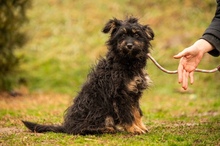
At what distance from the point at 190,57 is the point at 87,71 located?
44.4ft

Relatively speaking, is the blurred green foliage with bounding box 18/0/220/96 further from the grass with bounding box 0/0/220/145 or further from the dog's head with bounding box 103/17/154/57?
the dog's head with bounding box 103/17/154/57

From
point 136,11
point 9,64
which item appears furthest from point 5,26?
point 136,11

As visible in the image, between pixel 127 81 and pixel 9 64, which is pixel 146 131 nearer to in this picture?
pixel 127 81

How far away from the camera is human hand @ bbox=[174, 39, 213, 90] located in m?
5.20

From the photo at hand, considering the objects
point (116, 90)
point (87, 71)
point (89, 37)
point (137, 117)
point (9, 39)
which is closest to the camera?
point (116, 90)

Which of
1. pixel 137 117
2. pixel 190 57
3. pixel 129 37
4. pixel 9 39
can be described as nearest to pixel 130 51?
pixel 129 37

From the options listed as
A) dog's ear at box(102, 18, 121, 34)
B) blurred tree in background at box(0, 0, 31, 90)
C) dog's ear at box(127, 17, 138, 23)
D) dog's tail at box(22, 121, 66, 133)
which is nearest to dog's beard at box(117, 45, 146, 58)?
dog's ear at box(102, 18, 121, 34)

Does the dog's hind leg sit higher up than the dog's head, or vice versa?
the dog's head

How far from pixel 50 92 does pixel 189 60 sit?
11.5 m

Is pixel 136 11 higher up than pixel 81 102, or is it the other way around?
pixel 136 11

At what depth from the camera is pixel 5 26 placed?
15.5m

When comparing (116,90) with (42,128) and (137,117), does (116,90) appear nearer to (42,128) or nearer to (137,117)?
(137,117)

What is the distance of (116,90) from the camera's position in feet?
22.5

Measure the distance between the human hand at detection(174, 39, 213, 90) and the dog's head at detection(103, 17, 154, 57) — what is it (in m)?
1.69
